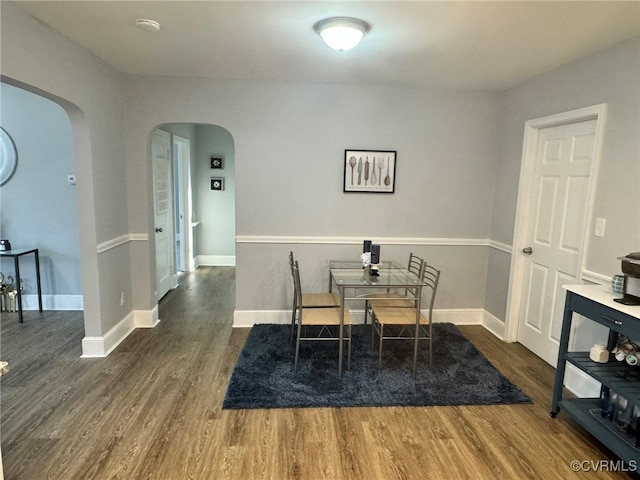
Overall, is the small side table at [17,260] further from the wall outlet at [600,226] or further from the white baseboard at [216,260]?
the wall outlet at [600,226]

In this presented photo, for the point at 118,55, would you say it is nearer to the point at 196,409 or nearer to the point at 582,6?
the point at 196,409

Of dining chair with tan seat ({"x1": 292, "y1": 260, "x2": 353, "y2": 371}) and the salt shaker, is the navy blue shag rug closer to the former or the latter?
dining chair with tan seat ({"x1": 292, "y1": 260, "x2": 353, "y2": 371})

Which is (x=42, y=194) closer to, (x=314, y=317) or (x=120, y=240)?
(x=120, y=240)

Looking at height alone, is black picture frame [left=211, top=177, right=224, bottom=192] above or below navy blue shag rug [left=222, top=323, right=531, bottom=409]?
above

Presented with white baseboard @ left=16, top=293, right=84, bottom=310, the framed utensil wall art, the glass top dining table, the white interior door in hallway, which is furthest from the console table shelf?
white baseboard @ left=16, top=293, right=84, bottom=310

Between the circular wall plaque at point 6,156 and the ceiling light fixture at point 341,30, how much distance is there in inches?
135

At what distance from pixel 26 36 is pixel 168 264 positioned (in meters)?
3.15

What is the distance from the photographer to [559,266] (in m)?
3.11

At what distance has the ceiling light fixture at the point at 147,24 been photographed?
7.55 ft

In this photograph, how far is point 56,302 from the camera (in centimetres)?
423

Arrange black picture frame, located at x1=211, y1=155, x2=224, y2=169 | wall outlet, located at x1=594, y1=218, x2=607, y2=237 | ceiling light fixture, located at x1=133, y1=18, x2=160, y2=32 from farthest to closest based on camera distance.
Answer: black picture frame, located at x1=211, y1=155, x2=224, y2=169
wall outlet, located at x1=594, y1=218, x2=607, y2=237
ceiling light fixture, located at x1=133, y1=18, x2=160, y2=32

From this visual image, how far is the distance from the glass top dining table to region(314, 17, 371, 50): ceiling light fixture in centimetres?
161

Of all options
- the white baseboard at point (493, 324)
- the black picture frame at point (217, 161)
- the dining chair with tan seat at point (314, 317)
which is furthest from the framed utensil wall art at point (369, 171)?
the black picture frame at point (217, 161)

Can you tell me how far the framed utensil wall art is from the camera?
381cm
